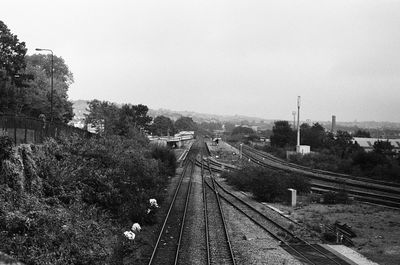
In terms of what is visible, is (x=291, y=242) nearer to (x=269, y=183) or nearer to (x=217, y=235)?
(x=217, y=235)

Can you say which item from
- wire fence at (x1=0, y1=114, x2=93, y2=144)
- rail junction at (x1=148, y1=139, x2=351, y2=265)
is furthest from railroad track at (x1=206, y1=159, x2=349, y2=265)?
wire fence at (x1=0, y1=114, x2=93, y2=144)

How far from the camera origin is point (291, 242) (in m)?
19.1

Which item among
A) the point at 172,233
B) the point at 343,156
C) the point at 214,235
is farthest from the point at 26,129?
the point at 343,156

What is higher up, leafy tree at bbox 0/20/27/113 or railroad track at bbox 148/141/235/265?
leafy tree at bbox 0/20/27/113

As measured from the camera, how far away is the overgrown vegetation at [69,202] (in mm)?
12577

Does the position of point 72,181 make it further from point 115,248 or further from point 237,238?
point 237,238

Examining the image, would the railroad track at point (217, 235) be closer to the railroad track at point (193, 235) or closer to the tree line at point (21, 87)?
the railroad track at point (193, 235)

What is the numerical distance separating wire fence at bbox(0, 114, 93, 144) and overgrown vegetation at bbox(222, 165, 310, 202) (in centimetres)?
1717

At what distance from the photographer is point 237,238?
1969 cm

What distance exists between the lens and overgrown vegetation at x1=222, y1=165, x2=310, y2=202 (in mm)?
33812

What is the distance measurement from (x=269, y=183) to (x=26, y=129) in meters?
20.6

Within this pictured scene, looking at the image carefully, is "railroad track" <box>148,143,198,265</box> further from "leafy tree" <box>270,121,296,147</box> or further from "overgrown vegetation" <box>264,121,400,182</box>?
"leafy tree" <box>270,121,296,147</box>

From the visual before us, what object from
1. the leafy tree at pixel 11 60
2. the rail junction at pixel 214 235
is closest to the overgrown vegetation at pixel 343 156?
the rail junction at pixel 214 235

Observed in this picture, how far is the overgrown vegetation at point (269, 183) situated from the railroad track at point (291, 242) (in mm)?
5275
